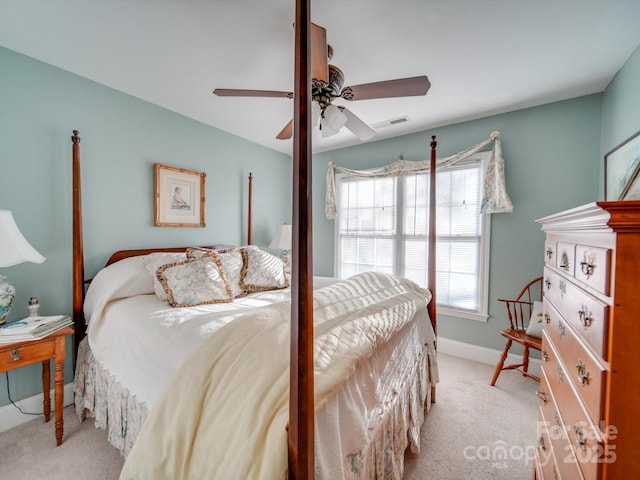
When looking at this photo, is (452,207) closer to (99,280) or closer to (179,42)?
(179,42)

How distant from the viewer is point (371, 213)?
3527 millimetres

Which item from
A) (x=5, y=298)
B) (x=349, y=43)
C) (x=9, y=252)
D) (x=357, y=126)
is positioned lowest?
(x=5, y=298)

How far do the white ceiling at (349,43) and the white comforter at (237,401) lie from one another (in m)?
1.64

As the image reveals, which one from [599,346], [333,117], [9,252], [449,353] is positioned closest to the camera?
[599,346]

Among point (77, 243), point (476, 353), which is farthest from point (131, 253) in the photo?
point (476, 353)

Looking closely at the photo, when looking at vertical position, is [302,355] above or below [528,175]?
below

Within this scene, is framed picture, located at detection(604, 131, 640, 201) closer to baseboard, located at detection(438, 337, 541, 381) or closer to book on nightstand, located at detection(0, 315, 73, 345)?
baseboard, located at detection(438, 337, 541, 381)

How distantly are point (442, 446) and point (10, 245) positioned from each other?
9.18ft

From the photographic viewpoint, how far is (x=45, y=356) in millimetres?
1570

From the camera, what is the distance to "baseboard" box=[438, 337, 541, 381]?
8.13ft

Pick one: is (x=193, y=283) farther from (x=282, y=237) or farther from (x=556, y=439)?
(x=556, y=439)

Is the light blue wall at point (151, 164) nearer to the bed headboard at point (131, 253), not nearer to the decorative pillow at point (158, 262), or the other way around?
the bed headboard at point (131, 253)

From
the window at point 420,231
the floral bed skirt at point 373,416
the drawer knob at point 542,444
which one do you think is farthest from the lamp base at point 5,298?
the window at point 420,231

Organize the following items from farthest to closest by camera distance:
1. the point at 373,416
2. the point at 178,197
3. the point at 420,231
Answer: the point at 420,231
the point at 178,197
the point at 373,416
